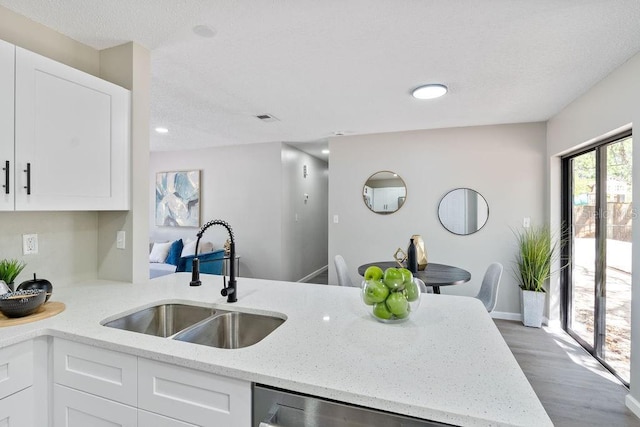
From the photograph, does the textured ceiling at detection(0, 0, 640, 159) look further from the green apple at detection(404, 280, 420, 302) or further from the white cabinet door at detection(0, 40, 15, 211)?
the green apple at detection(404, 280, 420, 302)

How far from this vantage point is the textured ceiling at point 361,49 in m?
1.61

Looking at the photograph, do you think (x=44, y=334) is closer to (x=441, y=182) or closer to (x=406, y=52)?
(x=406, y=52)

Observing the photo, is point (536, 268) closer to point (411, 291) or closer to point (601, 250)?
point (601, 250)

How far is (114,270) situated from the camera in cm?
200

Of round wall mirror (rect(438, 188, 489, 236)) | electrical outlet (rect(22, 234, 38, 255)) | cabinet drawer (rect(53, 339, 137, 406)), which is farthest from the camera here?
round wall mirror (rect(438, 188, 489, 236))

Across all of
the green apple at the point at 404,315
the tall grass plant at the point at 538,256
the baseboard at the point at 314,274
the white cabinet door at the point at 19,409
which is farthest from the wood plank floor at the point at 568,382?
the baseboard at the point at 314,274

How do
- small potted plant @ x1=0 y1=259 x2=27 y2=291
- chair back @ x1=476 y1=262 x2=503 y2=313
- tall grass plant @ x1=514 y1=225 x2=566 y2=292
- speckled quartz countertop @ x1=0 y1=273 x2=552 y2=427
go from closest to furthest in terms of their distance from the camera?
speckled quartz countertop @ x1=0 y1=273 x2=552 y2=427
small potted plant @ x1=0 y1=259 x2=27 y2=291
chair back @ x1=476 y1=262 x2=503 y2=313
tall grass plant @ x1=514 y1=225 x2=566 y2=292

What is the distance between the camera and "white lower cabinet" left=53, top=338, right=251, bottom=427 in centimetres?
96

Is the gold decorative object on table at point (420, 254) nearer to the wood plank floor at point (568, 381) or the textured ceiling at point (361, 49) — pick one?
the wood plank floor at point (568, 381)

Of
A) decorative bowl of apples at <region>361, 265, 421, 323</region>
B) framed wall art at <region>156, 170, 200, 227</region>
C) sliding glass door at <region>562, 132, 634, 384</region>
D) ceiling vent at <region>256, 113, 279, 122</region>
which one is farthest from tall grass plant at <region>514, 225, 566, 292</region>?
framed wall art at <region>156, 170, 200, 227</region>

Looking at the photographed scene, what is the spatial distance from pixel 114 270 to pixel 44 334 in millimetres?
791

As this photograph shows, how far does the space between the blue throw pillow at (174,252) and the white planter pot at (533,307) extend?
15.1ft

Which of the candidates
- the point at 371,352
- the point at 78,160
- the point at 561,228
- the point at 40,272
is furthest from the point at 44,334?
the point at 561,228

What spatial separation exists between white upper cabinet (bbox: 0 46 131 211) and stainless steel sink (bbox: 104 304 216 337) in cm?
68
